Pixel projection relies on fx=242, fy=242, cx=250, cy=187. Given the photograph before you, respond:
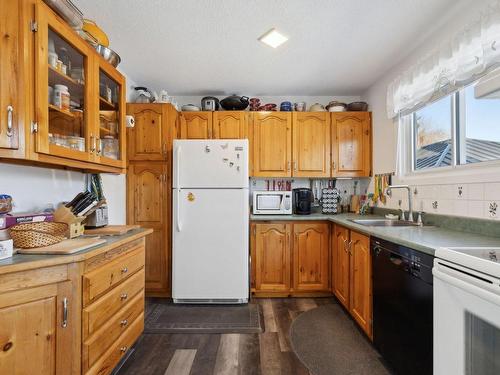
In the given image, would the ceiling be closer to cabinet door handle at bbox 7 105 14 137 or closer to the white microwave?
cabinet door handle at bbox 7 105 14 137

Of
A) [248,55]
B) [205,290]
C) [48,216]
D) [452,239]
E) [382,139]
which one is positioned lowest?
[205,290]

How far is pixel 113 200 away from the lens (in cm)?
246

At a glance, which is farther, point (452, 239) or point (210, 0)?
point (210, 0)

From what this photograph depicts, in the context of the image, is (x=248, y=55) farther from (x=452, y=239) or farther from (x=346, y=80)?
(x=452, y=239)

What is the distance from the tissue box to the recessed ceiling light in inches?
81.3

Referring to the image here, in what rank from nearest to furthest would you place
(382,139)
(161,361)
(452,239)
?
(452,239) < (161,361) < (382,139)

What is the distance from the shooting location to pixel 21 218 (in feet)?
4.28

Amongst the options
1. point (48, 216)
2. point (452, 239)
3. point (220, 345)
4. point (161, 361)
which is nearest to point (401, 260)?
point (452, 239)

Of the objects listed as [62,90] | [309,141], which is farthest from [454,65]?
[62,90]

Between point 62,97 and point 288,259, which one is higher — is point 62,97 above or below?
above

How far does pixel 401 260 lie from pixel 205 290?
1843 mm

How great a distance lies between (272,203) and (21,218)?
7.14 feet

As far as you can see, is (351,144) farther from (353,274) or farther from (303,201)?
(353,274)

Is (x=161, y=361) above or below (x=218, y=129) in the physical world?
below
